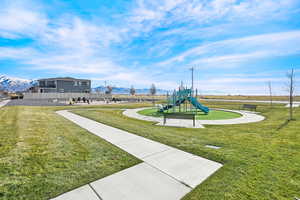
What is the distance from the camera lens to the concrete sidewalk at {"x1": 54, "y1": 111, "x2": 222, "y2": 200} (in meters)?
2.89

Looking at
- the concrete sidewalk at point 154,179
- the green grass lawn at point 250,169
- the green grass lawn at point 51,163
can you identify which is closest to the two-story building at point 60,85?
the green grass lawn at point 51,163

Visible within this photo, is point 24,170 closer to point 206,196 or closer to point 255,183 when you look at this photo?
point 206,196

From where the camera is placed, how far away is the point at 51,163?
4.04 meters

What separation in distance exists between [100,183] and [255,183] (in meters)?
3.54

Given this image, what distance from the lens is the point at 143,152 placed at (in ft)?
16.4

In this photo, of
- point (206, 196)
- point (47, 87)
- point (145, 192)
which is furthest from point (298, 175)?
point (47, 87)

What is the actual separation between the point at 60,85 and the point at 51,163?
56705mm

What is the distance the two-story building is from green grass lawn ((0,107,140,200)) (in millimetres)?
52910

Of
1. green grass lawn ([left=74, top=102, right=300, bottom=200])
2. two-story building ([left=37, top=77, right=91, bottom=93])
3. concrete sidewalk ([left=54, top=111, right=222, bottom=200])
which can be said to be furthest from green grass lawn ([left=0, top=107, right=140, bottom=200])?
two-story building ([left=37, top=77, right=91, bottom=93])

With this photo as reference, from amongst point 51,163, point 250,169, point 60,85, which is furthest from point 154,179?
point 60,85

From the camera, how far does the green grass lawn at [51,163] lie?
303 centimetres

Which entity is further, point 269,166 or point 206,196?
point 269,166

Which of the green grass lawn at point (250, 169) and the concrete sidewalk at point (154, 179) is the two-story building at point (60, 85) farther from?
the concrete sidewalk at point (154, 179)

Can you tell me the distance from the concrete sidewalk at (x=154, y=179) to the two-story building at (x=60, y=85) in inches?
2235
